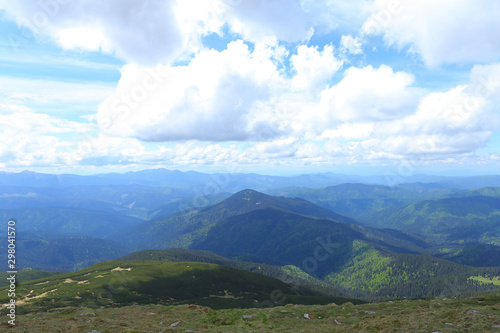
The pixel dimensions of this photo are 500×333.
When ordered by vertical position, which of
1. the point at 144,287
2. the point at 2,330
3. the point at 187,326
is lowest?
the point at 144,287

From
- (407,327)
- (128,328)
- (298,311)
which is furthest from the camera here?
(298,311)

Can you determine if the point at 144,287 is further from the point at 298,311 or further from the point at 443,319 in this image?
the point at 443,319

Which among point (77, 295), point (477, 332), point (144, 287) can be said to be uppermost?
point (477, 332)

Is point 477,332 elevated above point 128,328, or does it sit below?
above

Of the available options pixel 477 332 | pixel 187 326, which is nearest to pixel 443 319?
pixel 477 332

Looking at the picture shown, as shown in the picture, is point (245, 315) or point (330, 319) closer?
point (330, 319)

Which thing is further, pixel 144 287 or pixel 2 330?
pixel 144 287

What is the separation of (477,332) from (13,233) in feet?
281

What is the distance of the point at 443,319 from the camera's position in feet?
121

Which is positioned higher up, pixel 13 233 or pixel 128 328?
pixel 13 233

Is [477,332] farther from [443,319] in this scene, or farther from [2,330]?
[2,330]

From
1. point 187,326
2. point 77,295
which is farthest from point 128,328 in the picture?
point 77,295

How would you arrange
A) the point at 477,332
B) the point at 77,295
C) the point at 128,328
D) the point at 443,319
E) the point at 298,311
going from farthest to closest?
the point at 77,295
the point at 298,311
the point at 128,328
the point at 443,319
the point at 477,332

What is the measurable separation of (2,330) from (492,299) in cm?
8494
